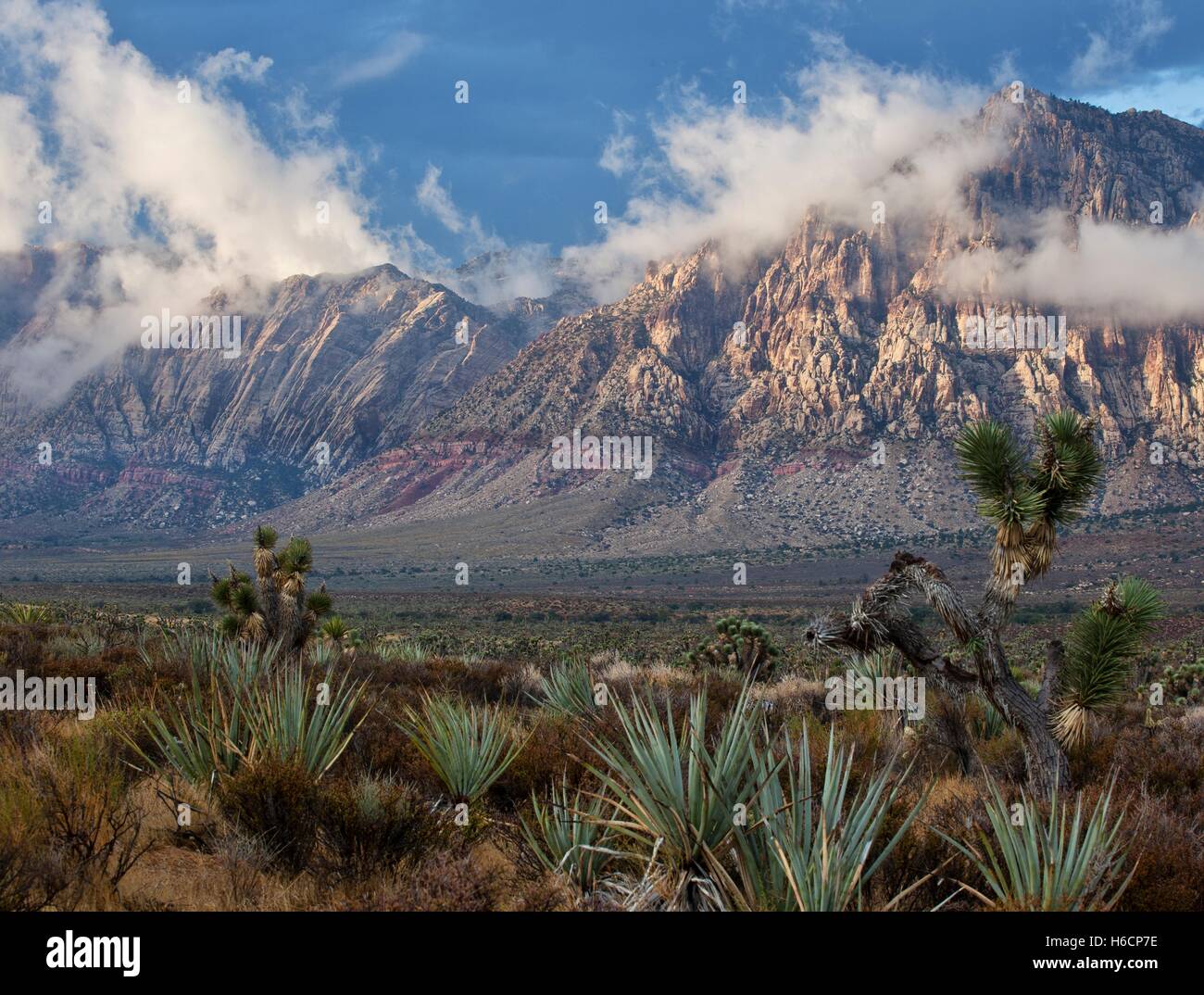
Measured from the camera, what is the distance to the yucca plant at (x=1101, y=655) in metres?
7.47

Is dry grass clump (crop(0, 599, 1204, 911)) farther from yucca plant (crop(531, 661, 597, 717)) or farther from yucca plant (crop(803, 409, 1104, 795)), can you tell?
yucca plant (crop(531, 661, 597, 717))

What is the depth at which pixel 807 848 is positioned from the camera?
3.86 meters

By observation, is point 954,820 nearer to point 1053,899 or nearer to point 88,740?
point 1053,899

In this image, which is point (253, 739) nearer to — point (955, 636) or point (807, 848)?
point (807, 848)

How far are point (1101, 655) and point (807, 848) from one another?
5018 mm

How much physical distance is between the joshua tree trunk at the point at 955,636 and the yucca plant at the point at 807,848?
415 centimetres

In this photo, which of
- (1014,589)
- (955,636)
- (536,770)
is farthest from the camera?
(955,636)

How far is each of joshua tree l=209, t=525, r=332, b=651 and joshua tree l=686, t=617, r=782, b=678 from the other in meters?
8.39

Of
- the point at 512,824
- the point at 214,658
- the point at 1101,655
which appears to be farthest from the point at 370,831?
the point at 1101,655

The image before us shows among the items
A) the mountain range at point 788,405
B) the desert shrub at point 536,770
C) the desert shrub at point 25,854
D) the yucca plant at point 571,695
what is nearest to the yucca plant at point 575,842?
the desert shrub at point 536,770

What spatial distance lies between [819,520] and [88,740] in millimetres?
108138

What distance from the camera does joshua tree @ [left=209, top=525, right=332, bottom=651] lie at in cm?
1585

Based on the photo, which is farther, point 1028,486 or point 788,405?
point 788,405
